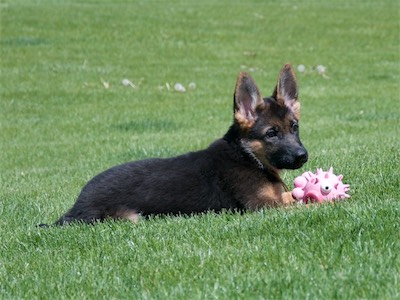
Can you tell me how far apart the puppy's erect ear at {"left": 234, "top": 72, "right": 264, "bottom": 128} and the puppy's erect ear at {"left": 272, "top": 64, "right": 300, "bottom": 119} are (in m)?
0.32

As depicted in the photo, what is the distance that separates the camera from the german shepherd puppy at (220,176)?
743 centimetres

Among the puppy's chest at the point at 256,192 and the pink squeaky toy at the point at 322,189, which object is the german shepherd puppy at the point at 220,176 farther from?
the pink squeaky toy at the point at 322,189

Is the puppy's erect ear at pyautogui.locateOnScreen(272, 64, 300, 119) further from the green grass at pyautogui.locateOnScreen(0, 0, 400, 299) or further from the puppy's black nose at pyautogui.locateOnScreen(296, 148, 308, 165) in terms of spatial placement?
the green grass at pyautogui.locateOnScreen(0, 0, 400, 299)

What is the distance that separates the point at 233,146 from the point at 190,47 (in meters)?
18.5

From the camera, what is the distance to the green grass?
18.0 ft

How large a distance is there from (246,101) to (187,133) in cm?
807

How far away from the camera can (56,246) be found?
6773 millimetres

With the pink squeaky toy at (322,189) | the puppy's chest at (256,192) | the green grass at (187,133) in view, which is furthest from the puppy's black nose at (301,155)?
the green grass at (187,133)

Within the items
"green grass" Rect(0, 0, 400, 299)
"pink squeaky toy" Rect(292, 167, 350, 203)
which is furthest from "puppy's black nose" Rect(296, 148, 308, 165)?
"green grass" Rect(0, 0, 400, 299)

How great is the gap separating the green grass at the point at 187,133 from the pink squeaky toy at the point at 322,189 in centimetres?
16

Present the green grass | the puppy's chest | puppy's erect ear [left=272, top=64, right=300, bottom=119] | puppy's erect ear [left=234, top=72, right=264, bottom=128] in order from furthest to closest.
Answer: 1. puppy's erect ear [left=272, top=64, right=300, bottom=119]
2. puppy's erect ear [left=234, top=72, right=264, bottom=128]
3. the puppy's chest
4. the green grass

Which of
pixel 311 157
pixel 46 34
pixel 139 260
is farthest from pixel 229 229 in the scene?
pixel 46 34

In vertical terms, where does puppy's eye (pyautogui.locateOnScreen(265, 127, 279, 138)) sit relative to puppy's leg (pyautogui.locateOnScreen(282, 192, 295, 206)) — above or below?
above

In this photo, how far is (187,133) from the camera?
52.1ft
